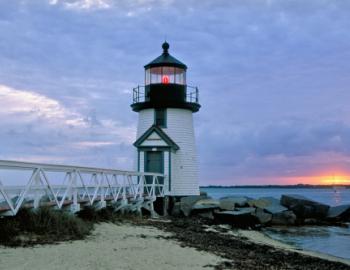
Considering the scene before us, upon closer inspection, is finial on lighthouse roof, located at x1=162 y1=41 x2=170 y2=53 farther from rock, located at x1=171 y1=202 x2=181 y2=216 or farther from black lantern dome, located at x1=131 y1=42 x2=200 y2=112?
rock, located at x1=171 y1=202 x2=181 y2=216

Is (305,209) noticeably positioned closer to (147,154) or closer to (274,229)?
(274,229)

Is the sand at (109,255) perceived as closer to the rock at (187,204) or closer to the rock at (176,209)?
the rock at (187,204)

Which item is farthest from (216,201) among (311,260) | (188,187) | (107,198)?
(311,260)

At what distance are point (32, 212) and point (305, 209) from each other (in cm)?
1986

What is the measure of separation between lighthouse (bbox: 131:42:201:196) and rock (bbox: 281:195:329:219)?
19.6 ft

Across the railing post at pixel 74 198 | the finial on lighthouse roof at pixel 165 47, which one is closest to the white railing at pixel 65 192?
the railing post at pixel 74 198

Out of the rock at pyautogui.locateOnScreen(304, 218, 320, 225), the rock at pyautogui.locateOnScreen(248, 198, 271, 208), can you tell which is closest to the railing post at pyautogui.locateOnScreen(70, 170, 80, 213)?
the rock at pyautogui.locateOnScreen(248, 198, 271, 208)

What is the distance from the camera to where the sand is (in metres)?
9.16

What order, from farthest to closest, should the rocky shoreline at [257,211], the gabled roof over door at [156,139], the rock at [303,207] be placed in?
1. the rock at [303,207]
2. the gabled roof over door at [156,139]
3. the rocky shoreline at [257,211]

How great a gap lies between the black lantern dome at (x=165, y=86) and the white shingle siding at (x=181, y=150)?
473 millimetres

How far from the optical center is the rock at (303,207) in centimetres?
2839

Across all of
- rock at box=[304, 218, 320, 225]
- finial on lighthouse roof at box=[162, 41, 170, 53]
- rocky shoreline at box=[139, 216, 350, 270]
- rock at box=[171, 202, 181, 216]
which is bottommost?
rocky shoreline at box=[139, 216, 350, 270]

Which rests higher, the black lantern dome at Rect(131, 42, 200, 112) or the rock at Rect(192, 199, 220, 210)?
the black lantern dome at Rect(131, 42, 200, 112)

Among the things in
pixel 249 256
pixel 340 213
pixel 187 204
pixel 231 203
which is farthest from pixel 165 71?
pixel 249 256
